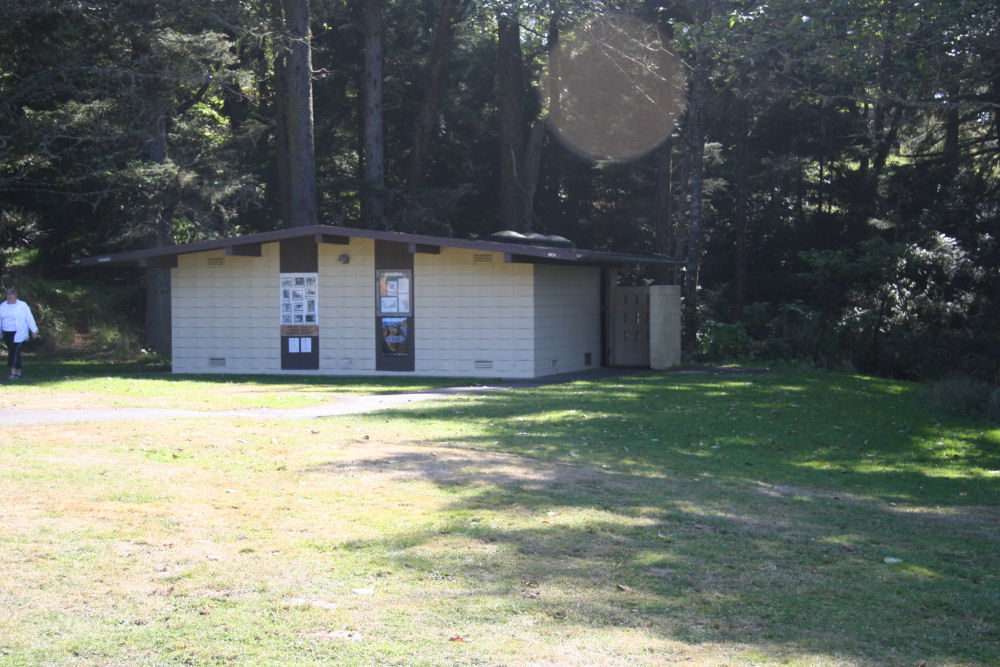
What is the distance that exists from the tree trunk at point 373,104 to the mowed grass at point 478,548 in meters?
19.3

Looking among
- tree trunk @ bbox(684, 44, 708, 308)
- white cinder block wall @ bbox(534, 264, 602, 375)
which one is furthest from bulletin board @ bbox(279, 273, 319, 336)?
tree trunk @ bbox(684, 44, 708, 308)

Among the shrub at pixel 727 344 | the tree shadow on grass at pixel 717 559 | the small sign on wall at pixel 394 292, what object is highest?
the small sign on wall at pixel 394 292

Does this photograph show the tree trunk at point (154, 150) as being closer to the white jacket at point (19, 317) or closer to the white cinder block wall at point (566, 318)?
the white jacket at point (19, 317)

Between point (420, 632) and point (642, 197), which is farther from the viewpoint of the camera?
point (642, 197)

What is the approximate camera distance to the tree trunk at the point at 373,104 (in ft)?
99.3

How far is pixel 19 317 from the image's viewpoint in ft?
61.7

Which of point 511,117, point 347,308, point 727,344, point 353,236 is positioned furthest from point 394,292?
point 511,117

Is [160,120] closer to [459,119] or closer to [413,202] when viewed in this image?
[413,202]

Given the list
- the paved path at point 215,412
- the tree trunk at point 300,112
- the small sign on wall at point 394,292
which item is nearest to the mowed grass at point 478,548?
the paved path at point 215,412

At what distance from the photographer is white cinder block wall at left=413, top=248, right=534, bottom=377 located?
20.0 metres

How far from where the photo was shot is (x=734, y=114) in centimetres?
3591

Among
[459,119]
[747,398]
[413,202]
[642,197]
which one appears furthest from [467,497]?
[642,197]

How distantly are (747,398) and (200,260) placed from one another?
40.5 feet

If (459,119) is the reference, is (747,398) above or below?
below
